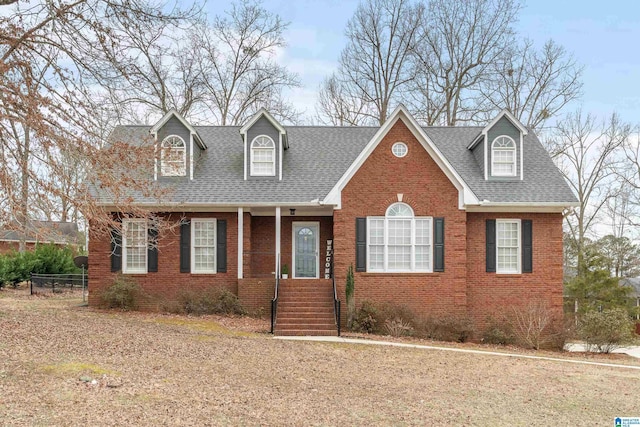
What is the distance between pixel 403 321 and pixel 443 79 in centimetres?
2036

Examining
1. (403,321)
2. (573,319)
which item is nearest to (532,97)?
(573,319)

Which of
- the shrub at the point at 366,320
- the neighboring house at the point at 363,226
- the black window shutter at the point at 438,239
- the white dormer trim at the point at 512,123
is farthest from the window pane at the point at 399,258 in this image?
the white dormer trim at the point at 512,123

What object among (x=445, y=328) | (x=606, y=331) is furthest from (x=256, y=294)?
(x=606, y=331)

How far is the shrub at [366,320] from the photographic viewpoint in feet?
62.5

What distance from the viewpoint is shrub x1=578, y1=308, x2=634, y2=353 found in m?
18.6

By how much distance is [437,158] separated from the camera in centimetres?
2012

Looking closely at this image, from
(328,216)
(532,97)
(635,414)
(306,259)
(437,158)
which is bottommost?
(635,414)

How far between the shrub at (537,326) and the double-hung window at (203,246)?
994 centimetres

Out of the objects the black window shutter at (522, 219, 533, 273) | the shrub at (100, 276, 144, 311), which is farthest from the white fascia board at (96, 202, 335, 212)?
the black window shutter at (522, 219, 533, 273)

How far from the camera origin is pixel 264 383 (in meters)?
10.9

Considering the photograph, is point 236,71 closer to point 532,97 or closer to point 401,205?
point 532,97

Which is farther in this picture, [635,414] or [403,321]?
[403,321]

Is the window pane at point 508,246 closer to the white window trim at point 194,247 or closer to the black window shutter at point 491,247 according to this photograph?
the black window shutter at point 491,247

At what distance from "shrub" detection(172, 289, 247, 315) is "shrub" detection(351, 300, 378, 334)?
146 inches
